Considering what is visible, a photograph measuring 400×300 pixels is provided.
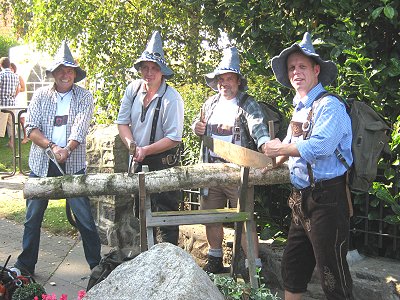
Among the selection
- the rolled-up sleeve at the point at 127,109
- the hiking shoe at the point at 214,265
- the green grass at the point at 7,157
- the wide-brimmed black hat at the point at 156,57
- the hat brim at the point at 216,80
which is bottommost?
the hiking shoe at the point at 214,265

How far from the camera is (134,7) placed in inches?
320

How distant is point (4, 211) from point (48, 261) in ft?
7.85

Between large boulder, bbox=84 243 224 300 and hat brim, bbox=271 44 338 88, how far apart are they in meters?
1.49

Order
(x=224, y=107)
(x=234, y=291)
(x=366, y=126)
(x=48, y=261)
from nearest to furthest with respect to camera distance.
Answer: (x=234, y=291) < (x=366, y=126) < (x=224, y=107) < (x=48, y=261)

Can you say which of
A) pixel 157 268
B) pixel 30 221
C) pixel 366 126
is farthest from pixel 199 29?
pixel 157 268

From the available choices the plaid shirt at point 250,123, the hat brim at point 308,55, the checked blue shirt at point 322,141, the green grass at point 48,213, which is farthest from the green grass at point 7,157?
the checked blue shirt at point 322,141

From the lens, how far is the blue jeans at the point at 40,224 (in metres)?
4.97

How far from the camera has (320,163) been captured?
3.45 metres

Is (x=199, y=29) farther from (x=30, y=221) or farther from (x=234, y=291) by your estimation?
(x=234, y=291)

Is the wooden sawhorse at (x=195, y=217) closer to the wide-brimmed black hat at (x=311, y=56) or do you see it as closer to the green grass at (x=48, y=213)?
the wide-brimmed black hat at (x=311, y=56)

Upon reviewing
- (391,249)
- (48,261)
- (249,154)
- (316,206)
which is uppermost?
(249,154)

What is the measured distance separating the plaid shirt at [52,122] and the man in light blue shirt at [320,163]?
2.04 metres

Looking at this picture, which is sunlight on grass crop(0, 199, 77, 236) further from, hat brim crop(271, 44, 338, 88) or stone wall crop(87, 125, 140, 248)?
hat brim crop(271, 44, 338, 88)

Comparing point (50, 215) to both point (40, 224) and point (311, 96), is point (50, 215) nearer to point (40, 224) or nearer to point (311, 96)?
point (40, 224)
